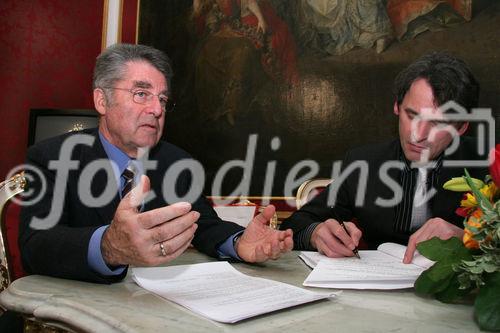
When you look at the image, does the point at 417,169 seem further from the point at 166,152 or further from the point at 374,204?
the point at 166,152

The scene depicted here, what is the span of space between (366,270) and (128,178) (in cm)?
86

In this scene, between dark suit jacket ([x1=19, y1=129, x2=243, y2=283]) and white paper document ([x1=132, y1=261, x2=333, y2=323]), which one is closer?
white paper document ([x1=132, y1=261, x2=333, y2=323])

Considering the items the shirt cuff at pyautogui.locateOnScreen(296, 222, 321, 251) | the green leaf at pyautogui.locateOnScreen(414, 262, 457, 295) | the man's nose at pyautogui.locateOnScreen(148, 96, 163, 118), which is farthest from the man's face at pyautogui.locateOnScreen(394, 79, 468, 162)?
the green leaf at pyautogui.locateOnScreen(414, 262, 457, 295)

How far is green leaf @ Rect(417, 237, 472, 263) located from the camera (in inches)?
35.1

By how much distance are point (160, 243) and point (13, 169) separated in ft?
13.2

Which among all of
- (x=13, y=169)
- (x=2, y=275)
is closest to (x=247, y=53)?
(x=13, y=169)

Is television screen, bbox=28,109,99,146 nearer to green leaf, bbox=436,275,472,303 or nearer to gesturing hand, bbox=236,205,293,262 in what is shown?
gesturing hand, bbox=236,205,293,262

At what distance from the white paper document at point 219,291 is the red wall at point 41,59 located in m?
3.79

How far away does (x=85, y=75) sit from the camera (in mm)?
4621

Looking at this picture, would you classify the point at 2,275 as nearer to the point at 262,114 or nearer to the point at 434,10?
the point at 262,114

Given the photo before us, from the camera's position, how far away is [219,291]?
38.6 inches

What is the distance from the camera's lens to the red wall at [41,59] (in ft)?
14.7

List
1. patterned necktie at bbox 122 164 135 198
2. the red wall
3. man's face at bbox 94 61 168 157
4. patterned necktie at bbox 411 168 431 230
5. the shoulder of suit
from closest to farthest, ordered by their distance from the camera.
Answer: patterned necktie at bbox 122 164 135 198 < man's face at bbox 94 61 168 157 < the shoulder of suit < patterned necktie at bbox 411 168 431 230 < the red wall

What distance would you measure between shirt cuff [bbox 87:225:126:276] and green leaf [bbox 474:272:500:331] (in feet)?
2.39
